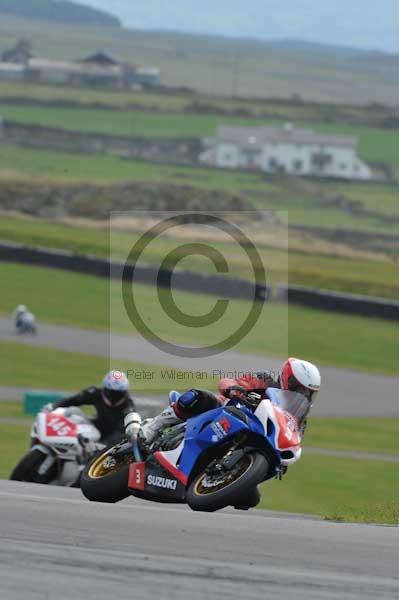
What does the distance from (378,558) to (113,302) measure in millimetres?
30571

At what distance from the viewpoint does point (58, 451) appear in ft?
37.7

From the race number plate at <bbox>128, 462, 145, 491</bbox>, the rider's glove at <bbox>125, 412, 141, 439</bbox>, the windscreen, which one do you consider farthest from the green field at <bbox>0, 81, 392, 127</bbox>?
the windscreen

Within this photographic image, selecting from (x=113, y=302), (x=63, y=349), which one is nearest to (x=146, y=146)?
(x=113, y=302)

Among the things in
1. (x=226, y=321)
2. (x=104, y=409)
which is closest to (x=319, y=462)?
(x=104, y=409)

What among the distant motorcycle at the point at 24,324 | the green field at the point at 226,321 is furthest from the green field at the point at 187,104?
the distant motorcycle at the point at 24,324

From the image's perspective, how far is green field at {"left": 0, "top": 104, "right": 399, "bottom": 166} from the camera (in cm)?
11056

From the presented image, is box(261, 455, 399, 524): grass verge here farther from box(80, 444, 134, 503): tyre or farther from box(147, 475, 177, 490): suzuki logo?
box(147, 475, 177, 490): suzuki logo

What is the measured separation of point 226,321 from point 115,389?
22.0 metres

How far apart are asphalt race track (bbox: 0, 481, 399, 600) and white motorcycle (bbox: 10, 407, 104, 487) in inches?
134

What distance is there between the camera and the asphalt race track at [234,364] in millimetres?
22969

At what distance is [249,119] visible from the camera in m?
132

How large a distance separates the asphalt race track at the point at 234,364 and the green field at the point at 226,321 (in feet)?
3.54

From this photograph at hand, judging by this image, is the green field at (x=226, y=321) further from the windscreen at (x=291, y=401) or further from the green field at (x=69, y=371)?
the windscreen at (x=291, y=401)

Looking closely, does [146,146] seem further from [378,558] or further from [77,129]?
[378,558]
